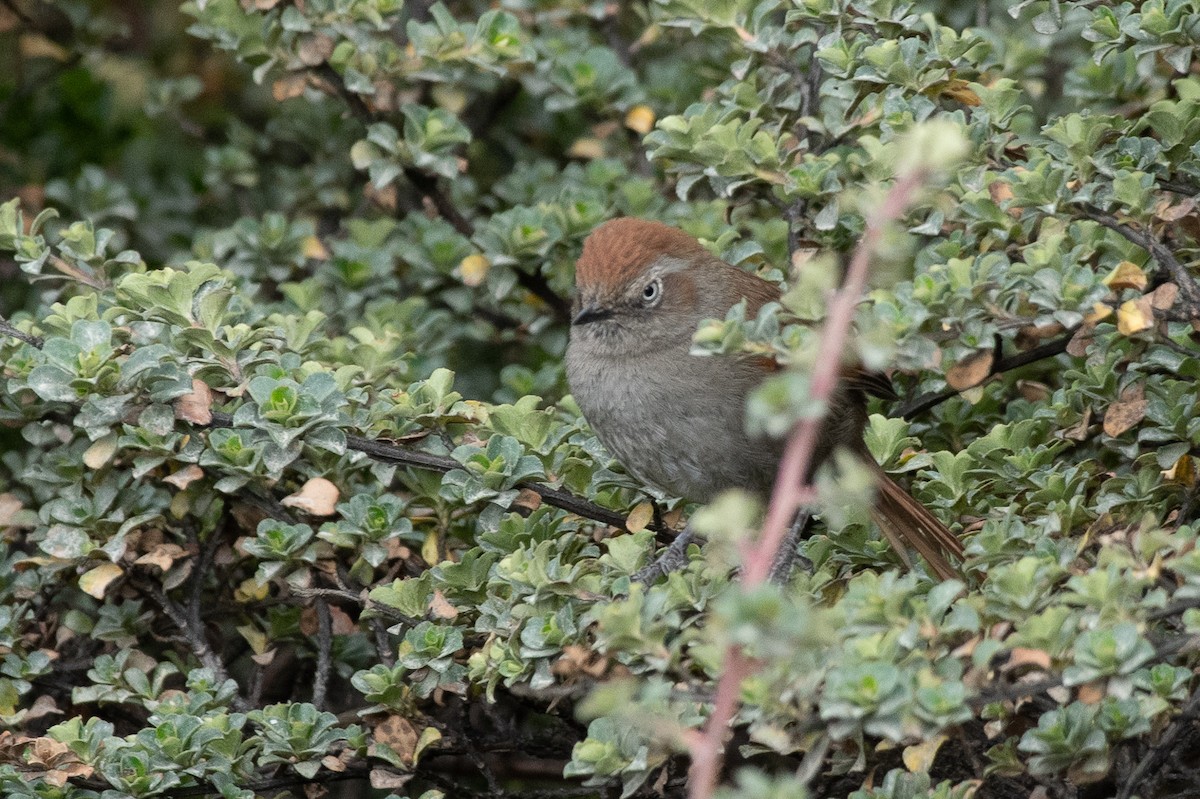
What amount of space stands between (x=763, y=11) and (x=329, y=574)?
200cm

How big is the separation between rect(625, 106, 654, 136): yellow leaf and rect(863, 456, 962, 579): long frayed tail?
181cm

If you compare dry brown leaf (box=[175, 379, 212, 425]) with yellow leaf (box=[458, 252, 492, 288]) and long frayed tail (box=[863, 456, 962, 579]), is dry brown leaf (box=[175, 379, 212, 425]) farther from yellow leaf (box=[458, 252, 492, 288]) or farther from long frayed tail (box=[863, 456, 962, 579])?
long frayed tail (box=[863, 456, 962, 579])

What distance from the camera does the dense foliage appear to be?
264 centimetres

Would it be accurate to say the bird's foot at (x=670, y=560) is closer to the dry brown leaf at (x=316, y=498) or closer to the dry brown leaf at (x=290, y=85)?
the dry brown leaf at (x=316, y=498)

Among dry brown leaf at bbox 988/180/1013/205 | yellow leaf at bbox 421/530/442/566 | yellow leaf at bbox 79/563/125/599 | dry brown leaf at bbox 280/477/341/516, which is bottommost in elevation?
yellow leaf at bbox 421/530/442/566

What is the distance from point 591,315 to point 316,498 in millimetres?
984

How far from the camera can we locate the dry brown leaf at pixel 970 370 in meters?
3.34

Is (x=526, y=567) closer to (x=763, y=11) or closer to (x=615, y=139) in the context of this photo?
(x=763, y=11)

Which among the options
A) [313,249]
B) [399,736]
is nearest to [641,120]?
[313,249]

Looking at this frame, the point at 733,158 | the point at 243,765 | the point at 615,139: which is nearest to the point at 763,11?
the point at 733,158

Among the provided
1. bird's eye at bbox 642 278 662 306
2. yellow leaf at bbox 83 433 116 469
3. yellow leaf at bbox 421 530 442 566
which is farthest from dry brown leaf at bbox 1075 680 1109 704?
yellow leaf at bbox 83 433 116 469

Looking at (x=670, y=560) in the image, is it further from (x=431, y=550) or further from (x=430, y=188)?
(x=430, y=188)

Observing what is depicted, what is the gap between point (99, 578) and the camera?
3.77 meters

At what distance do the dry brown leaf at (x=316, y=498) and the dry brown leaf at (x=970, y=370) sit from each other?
1.55 m
